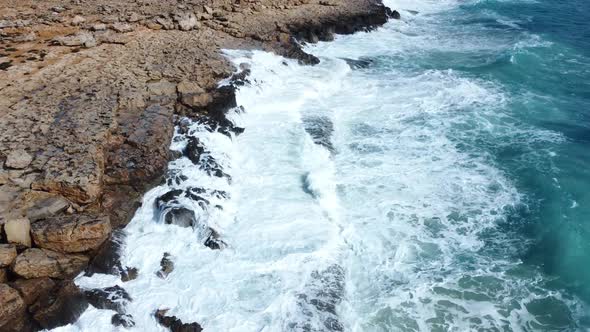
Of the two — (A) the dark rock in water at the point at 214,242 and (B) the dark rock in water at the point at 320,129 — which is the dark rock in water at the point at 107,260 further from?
(B) the dark rock in water at the point at 320,129

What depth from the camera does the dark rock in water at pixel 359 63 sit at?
22.8m

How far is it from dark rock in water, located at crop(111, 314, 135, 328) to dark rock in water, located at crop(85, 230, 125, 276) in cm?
119

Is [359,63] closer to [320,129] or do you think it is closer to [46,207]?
[320,129]

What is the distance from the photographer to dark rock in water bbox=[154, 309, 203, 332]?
376 inches

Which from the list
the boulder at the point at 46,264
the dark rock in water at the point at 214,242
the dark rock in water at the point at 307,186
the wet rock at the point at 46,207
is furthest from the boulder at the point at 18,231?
the dark rock in water at the point at 307,186

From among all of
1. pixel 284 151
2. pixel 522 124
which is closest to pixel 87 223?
pixel 284 151

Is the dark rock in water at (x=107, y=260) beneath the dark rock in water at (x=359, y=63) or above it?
beneath

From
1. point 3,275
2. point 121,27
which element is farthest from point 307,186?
point 121,27

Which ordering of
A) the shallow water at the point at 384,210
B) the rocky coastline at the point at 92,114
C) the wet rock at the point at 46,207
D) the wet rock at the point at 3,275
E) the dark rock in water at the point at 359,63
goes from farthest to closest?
the dark rock in water at the point at 359,63
the wet rock at the point at 46,207
the shallow water at the point at 384,210
the rocky coastline at the point at 92,114
the wet rock at the point at 3,275

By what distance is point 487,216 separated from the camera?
13.0 m

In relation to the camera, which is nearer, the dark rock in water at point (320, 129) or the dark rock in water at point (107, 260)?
the dark rock in water at point (107, 260)

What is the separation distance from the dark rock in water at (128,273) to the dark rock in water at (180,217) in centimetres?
165

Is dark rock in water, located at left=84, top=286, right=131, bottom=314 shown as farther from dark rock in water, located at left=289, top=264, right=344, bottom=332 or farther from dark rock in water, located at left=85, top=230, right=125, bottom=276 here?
dark rock in water, located at left=289, top=264, right=344, bottom=332

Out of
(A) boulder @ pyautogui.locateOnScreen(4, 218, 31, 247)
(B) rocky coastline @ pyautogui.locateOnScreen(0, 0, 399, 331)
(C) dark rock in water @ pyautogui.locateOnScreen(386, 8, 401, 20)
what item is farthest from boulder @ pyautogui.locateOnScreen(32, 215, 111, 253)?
(C) dark rock in water @ pyautogui.locateOnScreen(386, 8, 401, 20)
